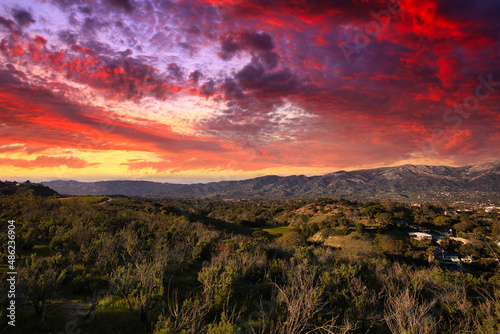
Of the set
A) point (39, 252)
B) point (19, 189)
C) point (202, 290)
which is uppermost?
point (19, 189)

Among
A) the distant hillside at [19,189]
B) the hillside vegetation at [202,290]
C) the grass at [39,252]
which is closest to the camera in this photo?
the hillside vegetation at [202,290]

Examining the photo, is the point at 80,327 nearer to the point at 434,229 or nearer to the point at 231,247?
the point at 231,247

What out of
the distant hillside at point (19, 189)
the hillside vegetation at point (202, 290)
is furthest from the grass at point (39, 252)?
the distant hillside at point (19, 189)

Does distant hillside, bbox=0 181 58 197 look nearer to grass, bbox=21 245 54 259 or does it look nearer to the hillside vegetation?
the hillside vegetation

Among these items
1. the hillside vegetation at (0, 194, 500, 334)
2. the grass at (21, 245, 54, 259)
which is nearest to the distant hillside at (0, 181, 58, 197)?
the hillside vegetation at (0, 194, 500, 334)

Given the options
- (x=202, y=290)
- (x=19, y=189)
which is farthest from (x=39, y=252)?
(x=19, y=189)

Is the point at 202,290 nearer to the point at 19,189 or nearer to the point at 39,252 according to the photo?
the point at 39,252

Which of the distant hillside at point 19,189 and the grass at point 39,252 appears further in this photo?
the distant hillside at point 19,189

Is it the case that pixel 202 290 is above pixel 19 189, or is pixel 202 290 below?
below

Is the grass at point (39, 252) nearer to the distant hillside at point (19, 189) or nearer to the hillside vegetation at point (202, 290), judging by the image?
the hillside vegetation at point (202, 290)

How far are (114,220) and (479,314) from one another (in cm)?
2397

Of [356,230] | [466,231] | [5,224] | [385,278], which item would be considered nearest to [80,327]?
[5,224]

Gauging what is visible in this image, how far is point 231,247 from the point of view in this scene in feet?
54.3

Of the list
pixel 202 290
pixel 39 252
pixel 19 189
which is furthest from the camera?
pixel 19 189
